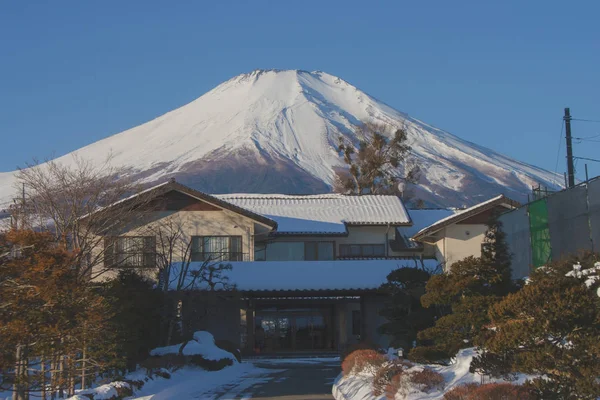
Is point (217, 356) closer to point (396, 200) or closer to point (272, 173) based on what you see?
point (396, 200)

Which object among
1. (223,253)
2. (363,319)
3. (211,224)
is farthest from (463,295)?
(211,224)

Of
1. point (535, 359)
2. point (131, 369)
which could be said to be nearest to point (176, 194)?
point (131, 369)

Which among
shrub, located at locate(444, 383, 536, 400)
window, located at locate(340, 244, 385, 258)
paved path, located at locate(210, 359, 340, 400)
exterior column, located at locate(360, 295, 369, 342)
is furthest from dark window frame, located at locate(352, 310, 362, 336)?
shrub, located at locate(444, 383, 536, 400)

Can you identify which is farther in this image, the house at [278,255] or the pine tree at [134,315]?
the house at [278,255]

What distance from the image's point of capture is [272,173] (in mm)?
128375

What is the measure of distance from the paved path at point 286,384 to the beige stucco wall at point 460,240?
1231 cm

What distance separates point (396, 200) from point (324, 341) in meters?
10.6

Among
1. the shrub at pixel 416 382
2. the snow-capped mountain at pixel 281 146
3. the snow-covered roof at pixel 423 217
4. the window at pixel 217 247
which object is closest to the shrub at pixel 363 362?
the shrub at pixel 416 382

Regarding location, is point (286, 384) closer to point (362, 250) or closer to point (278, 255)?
point (278, 255)

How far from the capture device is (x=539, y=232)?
26.1 metres

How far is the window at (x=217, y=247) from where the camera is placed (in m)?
36.7

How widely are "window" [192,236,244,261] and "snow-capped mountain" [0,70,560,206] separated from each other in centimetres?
7682

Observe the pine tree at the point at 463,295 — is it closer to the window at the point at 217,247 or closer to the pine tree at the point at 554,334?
the pine tree at the point at 554,334

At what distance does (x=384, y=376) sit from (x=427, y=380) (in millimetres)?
1797
